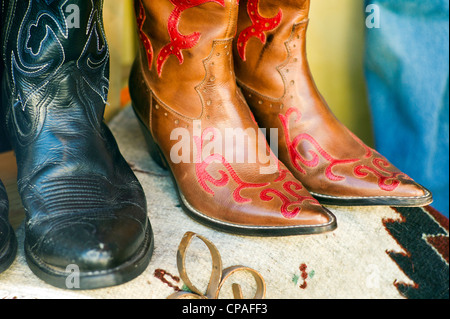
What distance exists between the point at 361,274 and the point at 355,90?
0.67 m

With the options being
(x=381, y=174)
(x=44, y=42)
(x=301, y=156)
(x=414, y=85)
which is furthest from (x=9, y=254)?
(x=414, y=85)

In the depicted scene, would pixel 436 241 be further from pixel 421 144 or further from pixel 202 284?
pixel 202 284

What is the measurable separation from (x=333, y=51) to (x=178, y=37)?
2.05 feet

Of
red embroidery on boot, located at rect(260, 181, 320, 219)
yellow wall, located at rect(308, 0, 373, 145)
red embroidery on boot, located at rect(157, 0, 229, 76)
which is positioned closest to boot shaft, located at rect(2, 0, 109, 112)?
red embroidery on boot, located at rect(157, 0, 229, 76)

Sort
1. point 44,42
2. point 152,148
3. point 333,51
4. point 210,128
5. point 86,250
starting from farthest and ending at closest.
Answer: point 333,51
point 152,148
point 210,128
point 44,42
point 86,250

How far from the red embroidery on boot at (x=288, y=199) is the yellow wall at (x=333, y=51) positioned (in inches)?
23.6

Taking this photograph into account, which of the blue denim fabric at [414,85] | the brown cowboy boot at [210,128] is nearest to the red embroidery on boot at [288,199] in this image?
the brown cowboy boot at [210,128]

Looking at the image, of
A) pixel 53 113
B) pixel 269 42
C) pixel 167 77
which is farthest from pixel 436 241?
pixel 53 113

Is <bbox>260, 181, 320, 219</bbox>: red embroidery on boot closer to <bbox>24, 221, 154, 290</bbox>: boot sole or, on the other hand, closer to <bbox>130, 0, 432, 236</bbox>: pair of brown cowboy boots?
<bbox>130, 0, 432, 236</bbox>: pair of brown cowboy boots

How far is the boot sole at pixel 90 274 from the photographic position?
2.07 feet

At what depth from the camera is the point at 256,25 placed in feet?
2.96

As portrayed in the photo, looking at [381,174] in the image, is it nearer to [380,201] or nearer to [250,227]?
[380,201]

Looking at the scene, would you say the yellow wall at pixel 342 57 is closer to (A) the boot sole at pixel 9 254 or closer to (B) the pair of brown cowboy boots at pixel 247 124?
(B) the pair of brown cowboy boots at pixel 247 124

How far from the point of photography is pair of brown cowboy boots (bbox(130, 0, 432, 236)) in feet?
2.57
